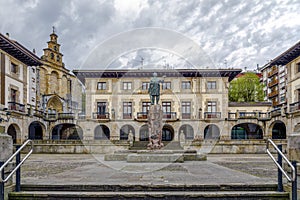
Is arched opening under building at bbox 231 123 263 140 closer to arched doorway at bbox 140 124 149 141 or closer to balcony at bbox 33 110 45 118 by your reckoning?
arched doorway at bbox 140 124 149 141

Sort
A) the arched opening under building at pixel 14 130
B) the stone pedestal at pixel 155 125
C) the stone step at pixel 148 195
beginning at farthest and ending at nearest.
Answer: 1. the arched opening under building at pixel 14 130
2. the stone pedestal at pixel 155 125
3. the stone step at pixel 148 195

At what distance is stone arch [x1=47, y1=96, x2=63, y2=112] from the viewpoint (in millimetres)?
42484

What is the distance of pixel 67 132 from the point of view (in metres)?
44.1

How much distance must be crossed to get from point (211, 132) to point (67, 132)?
2124cm

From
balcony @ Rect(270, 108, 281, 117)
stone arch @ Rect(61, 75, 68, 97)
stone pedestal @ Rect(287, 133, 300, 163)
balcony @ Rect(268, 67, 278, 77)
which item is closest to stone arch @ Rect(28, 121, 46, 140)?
stone arch @ Rect(61, 75, 68, 97)

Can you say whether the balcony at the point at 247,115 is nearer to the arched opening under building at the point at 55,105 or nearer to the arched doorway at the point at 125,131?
the arched doorway at the point at 125,131

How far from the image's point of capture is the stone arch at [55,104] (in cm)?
4248

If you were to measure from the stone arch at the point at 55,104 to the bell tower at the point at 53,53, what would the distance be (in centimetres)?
567

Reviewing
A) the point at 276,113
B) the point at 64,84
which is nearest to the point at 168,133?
the point at 276,113

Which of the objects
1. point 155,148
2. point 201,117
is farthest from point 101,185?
point 201,117

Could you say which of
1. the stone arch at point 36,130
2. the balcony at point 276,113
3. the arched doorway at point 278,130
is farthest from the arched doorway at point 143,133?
the arched doorway at point 278,130

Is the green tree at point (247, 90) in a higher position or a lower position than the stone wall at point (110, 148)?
higher

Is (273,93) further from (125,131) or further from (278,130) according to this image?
(125,131)

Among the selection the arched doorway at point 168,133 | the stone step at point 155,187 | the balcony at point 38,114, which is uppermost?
the balcony at point 38,114
